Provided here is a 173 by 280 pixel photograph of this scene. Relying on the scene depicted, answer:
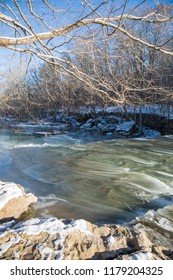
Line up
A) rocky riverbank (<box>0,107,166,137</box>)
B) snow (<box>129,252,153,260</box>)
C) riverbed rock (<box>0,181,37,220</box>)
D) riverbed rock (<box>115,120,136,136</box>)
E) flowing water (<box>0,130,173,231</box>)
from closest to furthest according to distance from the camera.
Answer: snow (<box>129,252,153,260</box>) → riverbed rock (<box>0,181,37,220</box>) → flowing water (<box>0,130,173,231</box>) → riverbed rock (<box>115,120,136,136</box>) → rocky riverbank (<box>0,107,166,137</box>)

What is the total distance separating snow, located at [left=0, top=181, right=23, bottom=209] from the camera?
4.67 metres

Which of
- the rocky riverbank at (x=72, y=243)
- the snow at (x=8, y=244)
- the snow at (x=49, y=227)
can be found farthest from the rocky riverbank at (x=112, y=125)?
the snow at (x=8, y=244)

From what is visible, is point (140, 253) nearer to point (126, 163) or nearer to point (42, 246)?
point (42, 246)

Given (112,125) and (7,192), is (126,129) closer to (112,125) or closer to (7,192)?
(112,125)

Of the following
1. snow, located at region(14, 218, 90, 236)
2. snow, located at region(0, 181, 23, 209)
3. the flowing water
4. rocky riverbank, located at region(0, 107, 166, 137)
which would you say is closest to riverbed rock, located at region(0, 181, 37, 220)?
snow, located at region(0, 181, 23, 209)

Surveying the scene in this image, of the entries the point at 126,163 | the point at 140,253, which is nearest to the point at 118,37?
the point at 140,253

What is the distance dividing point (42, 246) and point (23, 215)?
240cm

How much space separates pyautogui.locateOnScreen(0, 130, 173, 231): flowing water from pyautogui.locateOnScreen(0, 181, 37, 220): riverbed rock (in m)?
0.32

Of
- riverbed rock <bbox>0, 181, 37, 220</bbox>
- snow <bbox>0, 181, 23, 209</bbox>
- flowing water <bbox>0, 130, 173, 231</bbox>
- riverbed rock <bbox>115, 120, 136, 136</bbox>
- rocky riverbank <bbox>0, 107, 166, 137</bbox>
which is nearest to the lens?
riverbed rock <bbox>0, 181, 37, 220</bbox>

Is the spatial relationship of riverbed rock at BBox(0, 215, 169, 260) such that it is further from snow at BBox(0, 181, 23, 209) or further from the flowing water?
the flowing water

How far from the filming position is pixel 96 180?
7.55m

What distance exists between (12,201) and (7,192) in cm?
33

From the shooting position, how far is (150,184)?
7035 mm
